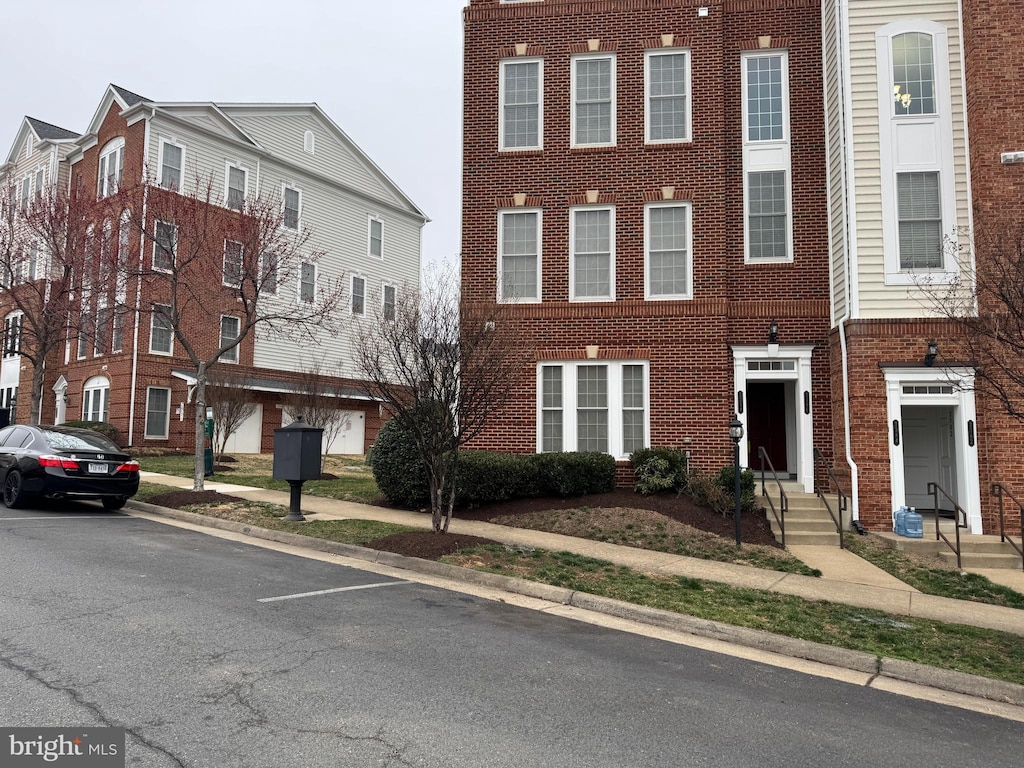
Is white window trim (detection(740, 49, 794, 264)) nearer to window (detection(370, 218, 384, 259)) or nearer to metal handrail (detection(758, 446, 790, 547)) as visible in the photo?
metal handrail (detection(758, 446, 790, 547))

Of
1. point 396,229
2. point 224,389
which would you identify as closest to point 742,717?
point 224,389

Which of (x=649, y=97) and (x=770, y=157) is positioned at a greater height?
(x=649, y=97)

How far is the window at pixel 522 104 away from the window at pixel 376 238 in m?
19.7

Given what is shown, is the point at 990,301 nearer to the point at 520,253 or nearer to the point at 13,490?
the point at 520,253

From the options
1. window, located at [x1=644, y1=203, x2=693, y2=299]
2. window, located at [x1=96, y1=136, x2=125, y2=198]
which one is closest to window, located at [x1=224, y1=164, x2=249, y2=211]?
window, located at [x1=96, y1=136, x2=125, y2=198]

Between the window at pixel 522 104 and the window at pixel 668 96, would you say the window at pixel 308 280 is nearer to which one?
the window at pixel 522 104

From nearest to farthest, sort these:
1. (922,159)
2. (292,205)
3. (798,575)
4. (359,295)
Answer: (798,575), (922,159), (292,205), (359,295)

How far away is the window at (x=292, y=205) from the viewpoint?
99.2 feet

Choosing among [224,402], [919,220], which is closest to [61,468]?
[224,402]

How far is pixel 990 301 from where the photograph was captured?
38.4 feet

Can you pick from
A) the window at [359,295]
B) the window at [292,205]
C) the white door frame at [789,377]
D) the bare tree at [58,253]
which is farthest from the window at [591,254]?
the window at [359,295]

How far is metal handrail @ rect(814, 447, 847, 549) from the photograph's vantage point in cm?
1175

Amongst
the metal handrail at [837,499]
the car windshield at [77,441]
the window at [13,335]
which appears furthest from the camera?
the window at [13,335]

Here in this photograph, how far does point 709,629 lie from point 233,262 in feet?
42.3
